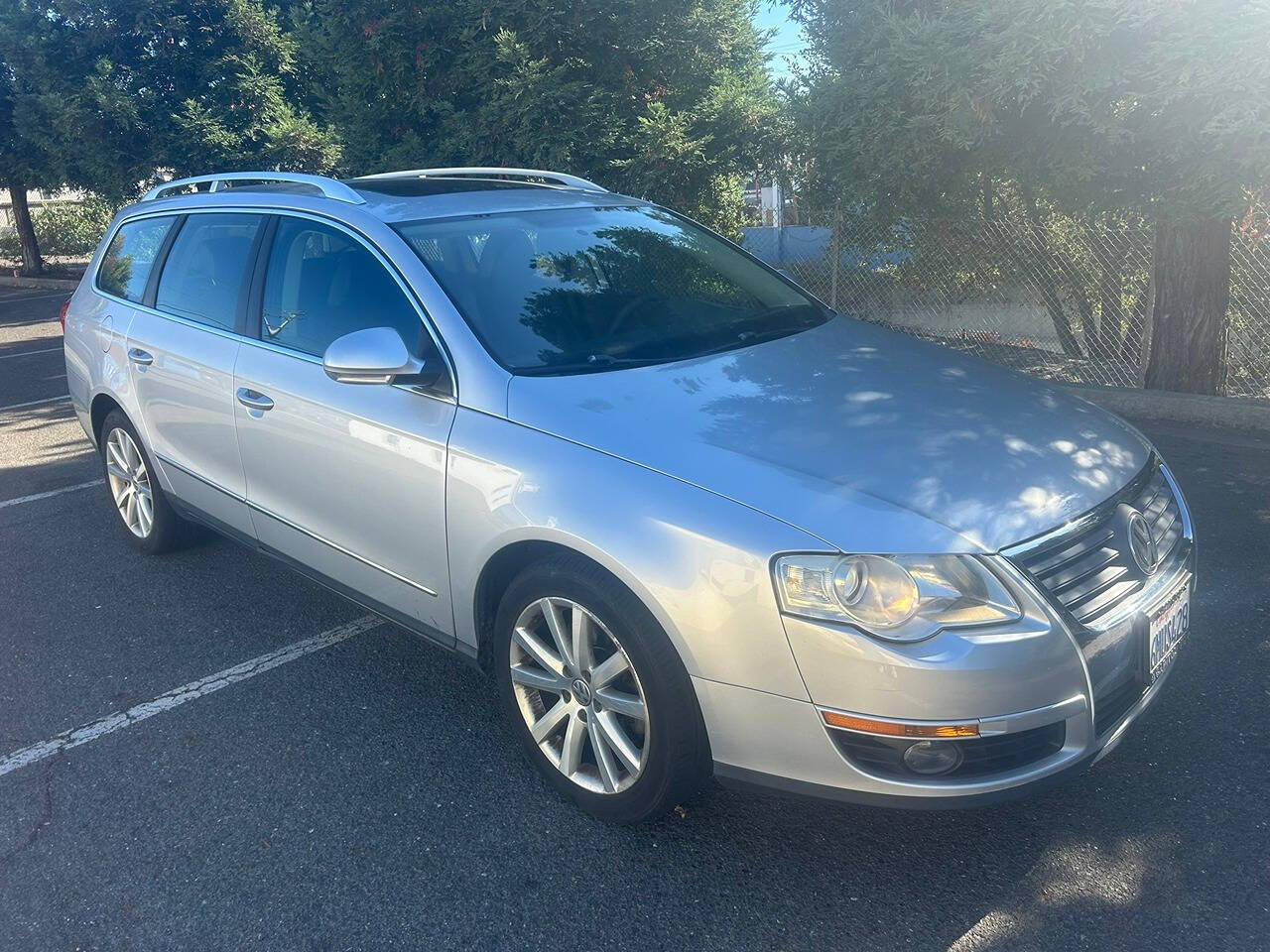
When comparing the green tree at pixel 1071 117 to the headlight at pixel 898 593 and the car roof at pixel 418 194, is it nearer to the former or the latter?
the car roof at pixel 418 194

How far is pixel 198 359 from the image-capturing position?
4.42 meters

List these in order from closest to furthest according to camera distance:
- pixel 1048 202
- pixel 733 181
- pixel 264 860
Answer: pixel 264 860 < pixel 1048 202 < pixel 733 181

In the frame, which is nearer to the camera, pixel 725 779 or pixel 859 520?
pixel 859 520

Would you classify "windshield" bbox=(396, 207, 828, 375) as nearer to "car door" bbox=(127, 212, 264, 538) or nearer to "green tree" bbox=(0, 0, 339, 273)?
"car door" bbox=(127, 212, 264, 538)

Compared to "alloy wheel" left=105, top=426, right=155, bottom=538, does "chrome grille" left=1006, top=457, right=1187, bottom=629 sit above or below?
above

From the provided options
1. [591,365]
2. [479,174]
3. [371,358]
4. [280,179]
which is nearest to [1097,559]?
[591,365]

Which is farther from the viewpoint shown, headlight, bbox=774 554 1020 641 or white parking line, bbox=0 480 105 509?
white parking line, bbox=0 480 105 509

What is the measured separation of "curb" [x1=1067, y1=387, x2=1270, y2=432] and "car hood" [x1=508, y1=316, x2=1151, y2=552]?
156 inches

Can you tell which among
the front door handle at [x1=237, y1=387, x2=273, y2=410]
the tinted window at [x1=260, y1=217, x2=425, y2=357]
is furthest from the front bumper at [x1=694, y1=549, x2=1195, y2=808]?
the front door handle at [x1=237, y1=387, x2=273, y2=410]

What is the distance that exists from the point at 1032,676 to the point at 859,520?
1.76 ft

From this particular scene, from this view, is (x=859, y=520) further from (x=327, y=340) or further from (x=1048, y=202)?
(x=1048, y=202)

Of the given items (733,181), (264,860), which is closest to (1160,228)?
(733,181)

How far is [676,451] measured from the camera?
285 cm

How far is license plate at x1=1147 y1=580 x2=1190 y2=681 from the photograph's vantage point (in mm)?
2799
